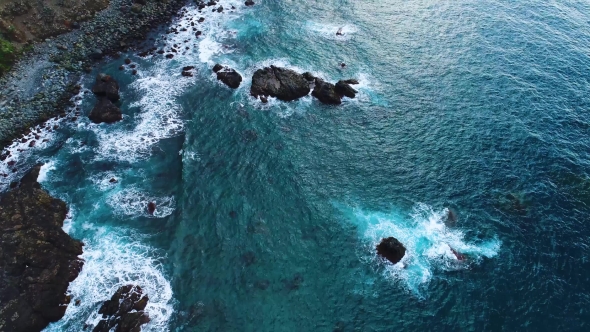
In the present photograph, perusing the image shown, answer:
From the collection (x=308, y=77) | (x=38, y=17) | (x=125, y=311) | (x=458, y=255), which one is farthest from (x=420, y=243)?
(x=38, y=17)

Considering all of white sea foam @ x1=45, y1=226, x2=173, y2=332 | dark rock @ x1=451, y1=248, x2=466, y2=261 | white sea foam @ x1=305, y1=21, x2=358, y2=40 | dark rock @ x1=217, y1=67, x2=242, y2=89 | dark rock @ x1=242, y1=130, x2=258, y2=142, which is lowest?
white sea foam @ x1=45, y1=226, x2=173, y2=332

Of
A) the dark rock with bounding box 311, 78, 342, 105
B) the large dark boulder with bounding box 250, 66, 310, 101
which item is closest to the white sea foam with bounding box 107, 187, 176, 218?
the large dark boulder with bounding box 250, 66, 310, 101

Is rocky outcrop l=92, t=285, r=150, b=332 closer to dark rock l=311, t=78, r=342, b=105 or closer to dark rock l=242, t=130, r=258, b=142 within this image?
dark rock l=242, t=130, r=258, b=142

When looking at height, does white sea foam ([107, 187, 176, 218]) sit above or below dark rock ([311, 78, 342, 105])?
below

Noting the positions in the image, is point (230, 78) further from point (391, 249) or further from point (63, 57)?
point (391, 249)

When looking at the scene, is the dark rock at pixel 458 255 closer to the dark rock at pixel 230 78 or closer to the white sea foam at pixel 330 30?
the dark rock at pixel 230 78

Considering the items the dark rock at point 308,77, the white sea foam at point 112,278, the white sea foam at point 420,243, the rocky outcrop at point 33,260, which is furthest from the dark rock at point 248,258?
the dark rock at point 308,77
